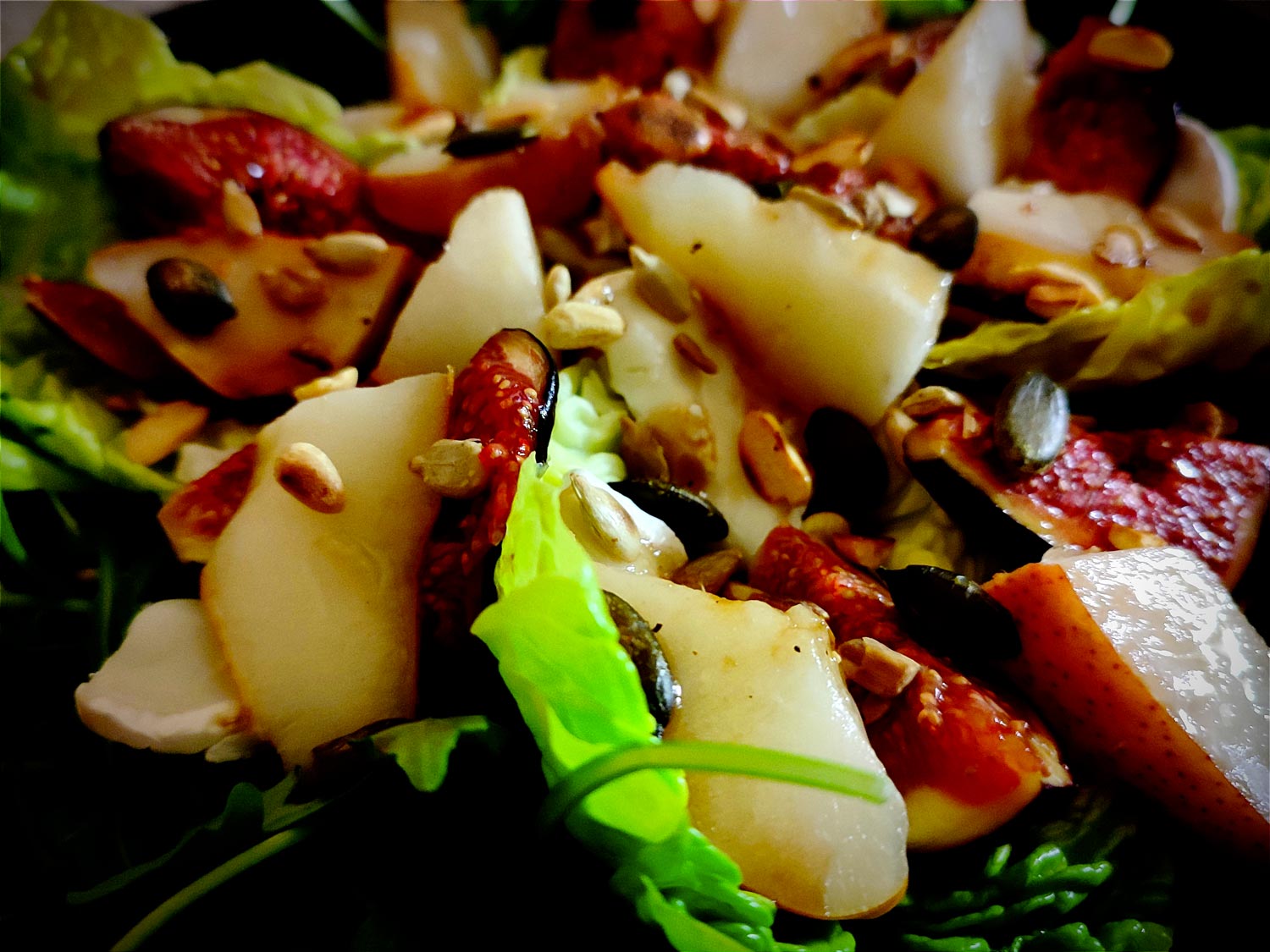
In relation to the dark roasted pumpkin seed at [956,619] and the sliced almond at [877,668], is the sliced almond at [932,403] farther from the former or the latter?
the sliced almond at [877,668]

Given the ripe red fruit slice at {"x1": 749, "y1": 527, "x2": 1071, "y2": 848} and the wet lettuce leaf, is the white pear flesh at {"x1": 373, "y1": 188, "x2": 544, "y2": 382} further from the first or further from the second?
the ripe red fruit slice at {"x1": 749, "y1": 527, "x2": 1071, "y2": 848}

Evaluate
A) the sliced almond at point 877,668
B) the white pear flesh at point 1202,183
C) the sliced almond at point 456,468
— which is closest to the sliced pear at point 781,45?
the white pear flesh at point 1202,183

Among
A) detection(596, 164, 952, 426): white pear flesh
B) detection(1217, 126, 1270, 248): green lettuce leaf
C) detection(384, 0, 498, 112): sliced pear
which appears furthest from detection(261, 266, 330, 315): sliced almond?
detection(1217, 126, 1270, 248): green lettuce leaf

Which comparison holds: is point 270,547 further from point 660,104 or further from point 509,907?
point 660,104

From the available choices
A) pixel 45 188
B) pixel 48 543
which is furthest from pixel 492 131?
pixel 48 543

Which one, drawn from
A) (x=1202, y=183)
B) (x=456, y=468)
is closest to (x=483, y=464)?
(x=456, y=468)
